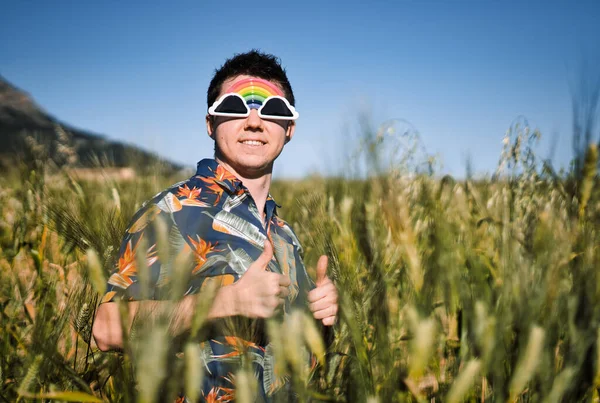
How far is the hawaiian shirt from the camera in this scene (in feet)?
2.95

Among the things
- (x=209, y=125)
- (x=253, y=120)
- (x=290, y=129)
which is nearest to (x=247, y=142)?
(x=253, y=120)

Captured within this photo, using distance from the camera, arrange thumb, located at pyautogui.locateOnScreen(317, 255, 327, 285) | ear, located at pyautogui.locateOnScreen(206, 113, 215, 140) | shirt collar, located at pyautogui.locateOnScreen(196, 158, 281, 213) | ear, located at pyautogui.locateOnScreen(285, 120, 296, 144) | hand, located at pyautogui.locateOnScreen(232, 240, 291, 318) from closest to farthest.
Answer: hand, located at pyautogui.locateOnScreen(232, 240, 291, 318) < thumb, located at pyautogui.locateOnScreen(317, 255, 327, 285) < shirt collar, located at pyautogui.locateOnScreen(196, 158, 281, 213) < ear, located at pyautogui.locateOnScreen(206, 113, 215, 140) < ear, located at pyautogui.locateOnScreen(285, 120, 296, 144)

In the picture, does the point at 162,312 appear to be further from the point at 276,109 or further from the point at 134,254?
the point at 276,109

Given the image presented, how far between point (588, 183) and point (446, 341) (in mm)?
559

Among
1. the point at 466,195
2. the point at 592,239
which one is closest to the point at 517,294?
the point at 592,239

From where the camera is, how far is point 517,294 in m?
0.66

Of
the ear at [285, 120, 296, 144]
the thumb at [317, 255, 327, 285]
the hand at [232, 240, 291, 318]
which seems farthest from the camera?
the ear at [285, 120, 296, 144]

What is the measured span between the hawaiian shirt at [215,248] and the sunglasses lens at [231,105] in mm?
167

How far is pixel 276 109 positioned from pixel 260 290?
2.37 feet

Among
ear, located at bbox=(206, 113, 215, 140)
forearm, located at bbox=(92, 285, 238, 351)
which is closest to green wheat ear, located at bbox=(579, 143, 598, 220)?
forearm, located at bbox=(92, 285, 238, 351)

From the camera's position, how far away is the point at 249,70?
4.66 feet

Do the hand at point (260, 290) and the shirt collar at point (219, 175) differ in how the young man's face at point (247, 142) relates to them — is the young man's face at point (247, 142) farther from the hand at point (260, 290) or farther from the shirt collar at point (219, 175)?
the hand at point (260, 290)

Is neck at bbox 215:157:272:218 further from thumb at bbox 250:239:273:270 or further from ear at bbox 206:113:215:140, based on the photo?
thumb at bbox 250:239:273:270

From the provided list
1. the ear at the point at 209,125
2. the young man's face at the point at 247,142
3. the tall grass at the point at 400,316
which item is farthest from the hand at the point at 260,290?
the ear at the point at 209,125
